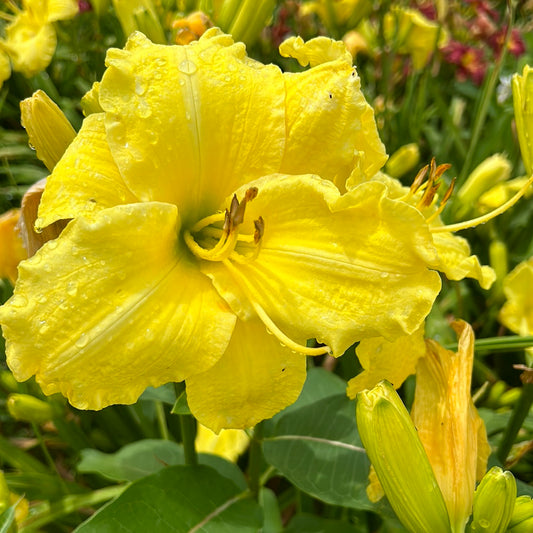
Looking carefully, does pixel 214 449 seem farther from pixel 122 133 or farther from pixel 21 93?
pixel 21 93

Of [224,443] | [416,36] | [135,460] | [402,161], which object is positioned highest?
[416,36]

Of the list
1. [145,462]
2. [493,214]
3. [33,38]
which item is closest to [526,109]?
[493,214]

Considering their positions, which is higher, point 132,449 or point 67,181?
point 67,181

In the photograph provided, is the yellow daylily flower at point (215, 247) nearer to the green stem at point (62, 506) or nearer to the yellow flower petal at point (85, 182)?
the yellow flower petal at point (85, 182)

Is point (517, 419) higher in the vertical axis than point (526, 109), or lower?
lower

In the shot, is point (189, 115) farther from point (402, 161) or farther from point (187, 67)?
point (402, 161)

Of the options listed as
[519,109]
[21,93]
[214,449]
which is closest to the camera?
[519,109]

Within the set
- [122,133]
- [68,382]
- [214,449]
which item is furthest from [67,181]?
[214,449]
